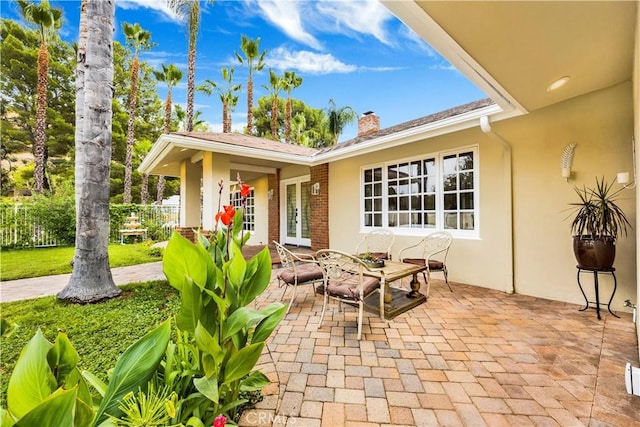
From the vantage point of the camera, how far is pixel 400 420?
174 cm

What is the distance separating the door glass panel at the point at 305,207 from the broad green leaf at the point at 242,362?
22.2 feet

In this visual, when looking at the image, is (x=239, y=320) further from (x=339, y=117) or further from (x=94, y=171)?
(x=339, y=117)

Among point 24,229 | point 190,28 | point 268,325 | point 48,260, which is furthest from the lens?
point 190,28

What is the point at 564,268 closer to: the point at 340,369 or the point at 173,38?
the point at 340,369

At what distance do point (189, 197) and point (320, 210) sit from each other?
3683 millimetres

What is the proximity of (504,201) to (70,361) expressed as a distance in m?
5.24

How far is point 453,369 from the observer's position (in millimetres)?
→ 2279

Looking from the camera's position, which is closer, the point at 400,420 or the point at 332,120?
the point at 400,420

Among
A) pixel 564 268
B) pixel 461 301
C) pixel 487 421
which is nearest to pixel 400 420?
pixel 487 421

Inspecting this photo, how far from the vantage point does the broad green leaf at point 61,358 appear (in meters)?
1.04

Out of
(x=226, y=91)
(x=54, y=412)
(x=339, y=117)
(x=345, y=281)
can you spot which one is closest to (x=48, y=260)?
(x=345, y=281)

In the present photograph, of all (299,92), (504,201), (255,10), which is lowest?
(504,201)

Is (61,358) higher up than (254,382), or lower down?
higher up

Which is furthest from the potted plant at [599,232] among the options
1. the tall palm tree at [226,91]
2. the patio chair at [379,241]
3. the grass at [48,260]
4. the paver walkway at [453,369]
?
the tall palm tree at [226,91]
